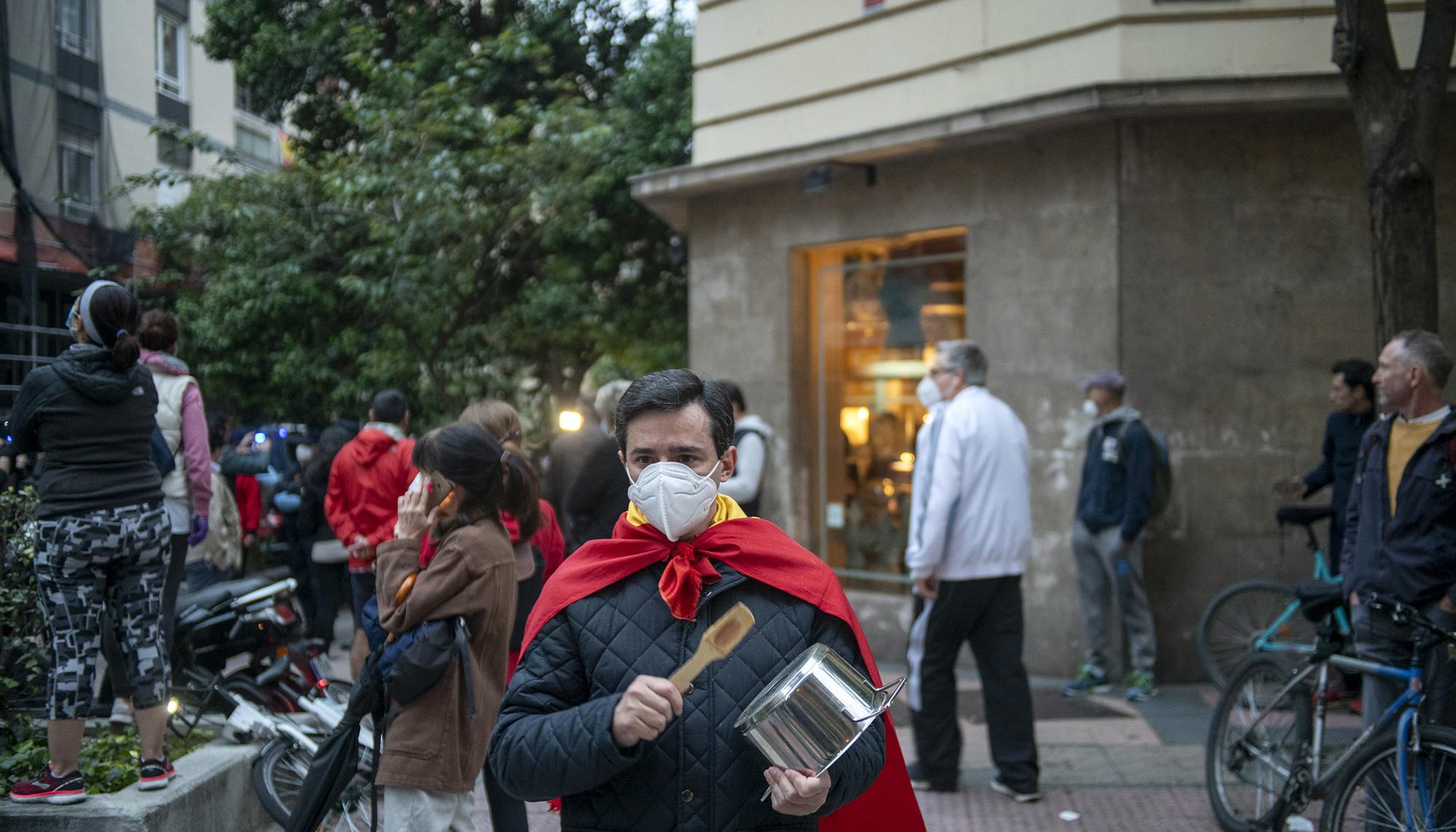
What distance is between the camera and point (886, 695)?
2.43 meters

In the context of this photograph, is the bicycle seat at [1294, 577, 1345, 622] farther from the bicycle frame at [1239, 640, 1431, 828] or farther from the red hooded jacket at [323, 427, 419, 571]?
the red hooded jacket at [323, 427, 419, 571]

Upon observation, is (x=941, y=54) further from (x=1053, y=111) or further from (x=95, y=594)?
(x=95, y=594)

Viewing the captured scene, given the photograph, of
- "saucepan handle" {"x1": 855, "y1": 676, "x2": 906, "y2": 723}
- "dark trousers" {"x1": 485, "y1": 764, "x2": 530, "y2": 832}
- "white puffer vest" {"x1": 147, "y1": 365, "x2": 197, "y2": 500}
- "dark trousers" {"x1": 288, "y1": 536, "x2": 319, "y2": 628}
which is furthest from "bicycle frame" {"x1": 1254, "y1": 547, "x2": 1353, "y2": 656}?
"dark trousers" {"x1": 288, "y1": 536, "x2": 319, "y2": 628}

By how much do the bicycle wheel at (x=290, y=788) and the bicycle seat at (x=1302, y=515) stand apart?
6.05m

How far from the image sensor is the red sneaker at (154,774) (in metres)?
4.74

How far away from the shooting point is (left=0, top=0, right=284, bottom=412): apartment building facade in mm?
6121

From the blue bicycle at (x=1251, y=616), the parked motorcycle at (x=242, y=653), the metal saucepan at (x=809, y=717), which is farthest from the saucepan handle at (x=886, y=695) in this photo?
A: the blue bicycle at (x=1251, y=616)

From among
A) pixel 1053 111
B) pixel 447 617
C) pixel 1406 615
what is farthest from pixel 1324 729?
pixel 1053 111

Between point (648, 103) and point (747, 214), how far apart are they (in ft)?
16.5

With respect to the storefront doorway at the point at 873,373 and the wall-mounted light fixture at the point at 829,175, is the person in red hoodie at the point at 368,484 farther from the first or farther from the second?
the storefront doorway at the point at 873,373

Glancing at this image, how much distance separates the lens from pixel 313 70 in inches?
674

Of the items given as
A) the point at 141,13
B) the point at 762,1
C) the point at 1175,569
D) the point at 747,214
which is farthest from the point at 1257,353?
the point at 141,13

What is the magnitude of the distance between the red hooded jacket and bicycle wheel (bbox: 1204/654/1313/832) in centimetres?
455

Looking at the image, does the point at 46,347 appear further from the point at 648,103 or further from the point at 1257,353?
the point at 648,103
